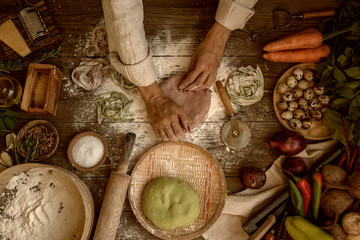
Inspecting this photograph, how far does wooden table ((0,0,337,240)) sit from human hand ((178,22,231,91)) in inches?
5.6

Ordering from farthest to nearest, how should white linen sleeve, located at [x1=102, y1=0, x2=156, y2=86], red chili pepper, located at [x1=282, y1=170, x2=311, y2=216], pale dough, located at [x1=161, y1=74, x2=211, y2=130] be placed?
pale dough, located at [x1=161, y1=74, x2=211, y2=130] < red chili pepper, located at [x1=282, y1=170, x2=311, y2=216] < white linen sleeve, located at [x1=102, y1=0, x2=156, y2=86]

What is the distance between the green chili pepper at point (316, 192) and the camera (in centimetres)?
163

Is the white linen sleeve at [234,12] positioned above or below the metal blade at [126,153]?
above

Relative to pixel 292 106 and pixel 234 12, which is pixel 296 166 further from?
pixel 234 12

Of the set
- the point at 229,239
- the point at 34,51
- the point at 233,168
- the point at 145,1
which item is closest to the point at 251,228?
the point at 229,239

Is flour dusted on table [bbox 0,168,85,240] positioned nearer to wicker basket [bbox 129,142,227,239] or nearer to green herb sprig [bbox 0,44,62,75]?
wicker basket [bbox 129,142,227,239]

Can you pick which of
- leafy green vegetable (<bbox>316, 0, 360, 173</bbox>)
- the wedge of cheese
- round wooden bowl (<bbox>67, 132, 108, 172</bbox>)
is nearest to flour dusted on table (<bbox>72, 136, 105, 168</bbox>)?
round wooden bowl (<bbox>67, 132, 108, 172</bbox>)

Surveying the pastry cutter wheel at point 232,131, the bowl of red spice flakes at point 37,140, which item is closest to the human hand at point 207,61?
Answer: the pastry cutter wheel at point 232,131

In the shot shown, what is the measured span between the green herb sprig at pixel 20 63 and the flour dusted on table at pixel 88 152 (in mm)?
647

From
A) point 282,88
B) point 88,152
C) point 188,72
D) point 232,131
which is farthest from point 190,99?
point 88,152

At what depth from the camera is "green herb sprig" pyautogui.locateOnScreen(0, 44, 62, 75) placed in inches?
70.6

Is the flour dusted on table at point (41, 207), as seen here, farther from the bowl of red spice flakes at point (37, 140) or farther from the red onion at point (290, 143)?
the red onion at point (290, 143)

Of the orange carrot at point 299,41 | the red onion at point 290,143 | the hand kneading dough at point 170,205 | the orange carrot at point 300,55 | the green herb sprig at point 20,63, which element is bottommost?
the hand kneading dough at point 170,205

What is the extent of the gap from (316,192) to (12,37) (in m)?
2.17
